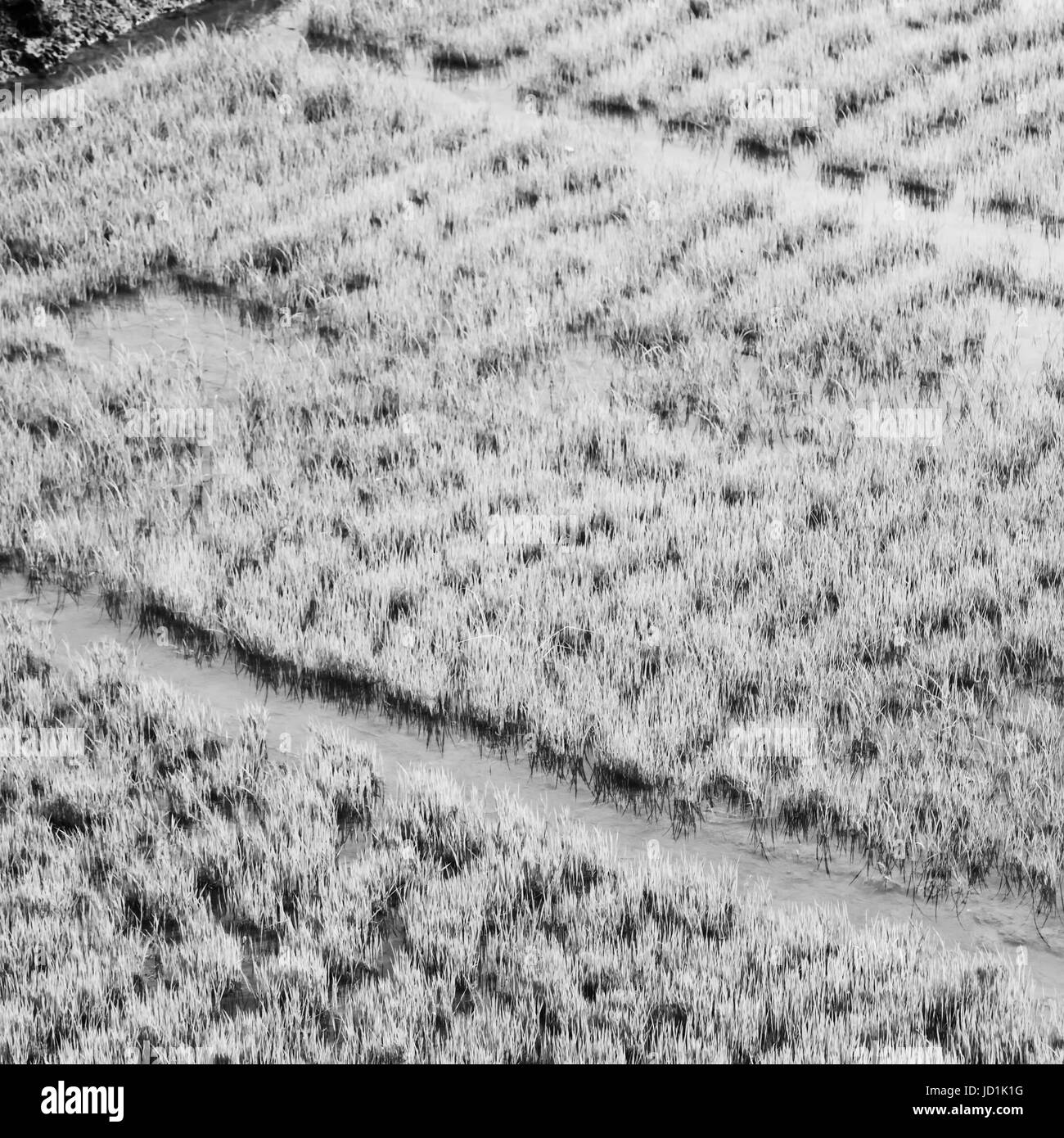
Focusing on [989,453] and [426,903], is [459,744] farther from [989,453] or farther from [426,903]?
[989,453]

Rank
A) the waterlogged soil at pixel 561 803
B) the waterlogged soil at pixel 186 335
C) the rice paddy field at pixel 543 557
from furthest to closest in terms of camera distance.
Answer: the waterlogged soil at pixel 186 335, the waterlogged soil at pixel 561 803, the rice paddy field at pixel 543 557

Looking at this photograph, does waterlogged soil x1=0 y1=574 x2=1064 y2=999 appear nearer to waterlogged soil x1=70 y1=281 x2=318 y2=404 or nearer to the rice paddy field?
the rice paddy field

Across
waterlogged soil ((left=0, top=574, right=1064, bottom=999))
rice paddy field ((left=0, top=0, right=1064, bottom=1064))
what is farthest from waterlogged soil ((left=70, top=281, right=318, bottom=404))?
waterlogged soil ((left=0, top=574, right=1064, bottom=999))

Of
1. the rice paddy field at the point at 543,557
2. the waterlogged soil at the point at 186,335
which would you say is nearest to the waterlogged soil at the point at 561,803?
the rice paddy field at the point at 543,557

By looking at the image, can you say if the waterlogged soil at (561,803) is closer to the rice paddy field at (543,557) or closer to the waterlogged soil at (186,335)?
the rice paddy field at (543,557)

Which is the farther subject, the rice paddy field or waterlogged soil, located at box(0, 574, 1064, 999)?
waterlogged soil, located at box(0, 574, 1064, 999)

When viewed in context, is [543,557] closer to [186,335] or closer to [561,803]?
[561,803]

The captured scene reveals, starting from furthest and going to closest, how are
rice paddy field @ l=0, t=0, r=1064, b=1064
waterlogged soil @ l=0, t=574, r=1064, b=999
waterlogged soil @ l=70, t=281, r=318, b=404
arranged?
waterlogged soil @ l=70, t=281, r=318, b=404, waterlogged soil @ l=0, t=574, r=1064, b=999, rice paddy field @ l=0, t=0, r=1064, b=1064
